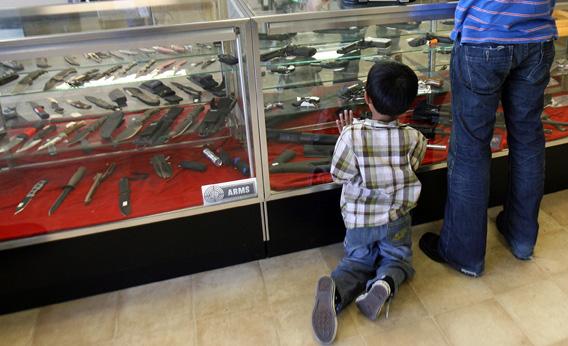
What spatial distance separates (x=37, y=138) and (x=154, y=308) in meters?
0.80

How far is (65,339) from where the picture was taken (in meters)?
1.67

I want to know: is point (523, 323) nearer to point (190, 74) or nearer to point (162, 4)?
point (190, 74)

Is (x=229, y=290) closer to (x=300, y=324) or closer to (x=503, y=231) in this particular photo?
(x=300, y=324)

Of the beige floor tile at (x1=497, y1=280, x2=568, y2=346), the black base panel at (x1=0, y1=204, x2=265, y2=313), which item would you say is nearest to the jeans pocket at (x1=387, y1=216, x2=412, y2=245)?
the beige floor tile at (x1=497, y1=280, x2=568, y2=346)

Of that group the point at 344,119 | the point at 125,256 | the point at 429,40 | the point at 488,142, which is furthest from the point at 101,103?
the point at 488,142

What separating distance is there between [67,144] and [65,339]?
0.74 metres

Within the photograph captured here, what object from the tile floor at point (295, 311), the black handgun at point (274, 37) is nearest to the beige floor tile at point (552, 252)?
the tile floor at point (295, 311)

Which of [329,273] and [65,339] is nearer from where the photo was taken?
[65,339]

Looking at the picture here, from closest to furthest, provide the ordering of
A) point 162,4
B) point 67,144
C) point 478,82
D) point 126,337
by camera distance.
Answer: point 478,82 → point 126,337 → point 162,4 → point 67,144

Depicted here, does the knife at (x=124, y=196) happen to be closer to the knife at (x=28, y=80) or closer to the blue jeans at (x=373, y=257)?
the knife at (x=28, y=80)

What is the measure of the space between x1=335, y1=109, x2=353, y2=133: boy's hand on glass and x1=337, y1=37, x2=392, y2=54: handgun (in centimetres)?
25

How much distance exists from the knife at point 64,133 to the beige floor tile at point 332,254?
43.8 inches

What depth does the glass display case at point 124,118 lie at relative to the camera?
156 centimetres

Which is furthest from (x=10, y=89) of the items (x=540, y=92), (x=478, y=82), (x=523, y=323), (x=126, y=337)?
(x=523, y=323)
